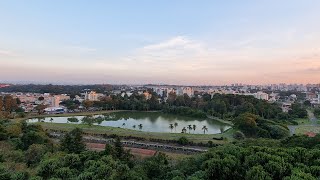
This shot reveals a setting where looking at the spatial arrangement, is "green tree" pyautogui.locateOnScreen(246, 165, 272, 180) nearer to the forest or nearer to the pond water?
the forest

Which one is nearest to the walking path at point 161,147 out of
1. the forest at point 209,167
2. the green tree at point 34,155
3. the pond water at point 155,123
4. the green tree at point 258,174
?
the green tree at point 34,155

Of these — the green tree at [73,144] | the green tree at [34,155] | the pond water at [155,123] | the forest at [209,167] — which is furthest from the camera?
the pond water at [155,123]

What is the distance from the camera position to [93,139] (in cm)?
1623

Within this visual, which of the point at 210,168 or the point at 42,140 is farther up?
the point at 210,168

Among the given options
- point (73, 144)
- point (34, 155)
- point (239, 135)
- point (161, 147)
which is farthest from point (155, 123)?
point (34, 155)

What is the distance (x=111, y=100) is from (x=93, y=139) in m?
20.3

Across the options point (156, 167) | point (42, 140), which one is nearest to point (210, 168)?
point (156, 167)

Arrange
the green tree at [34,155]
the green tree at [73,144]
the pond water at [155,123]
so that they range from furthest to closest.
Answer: the pond water at [155,123] → the green tree at [73,144] → the green tree at [34,155]

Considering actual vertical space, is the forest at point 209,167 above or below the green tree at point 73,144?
above

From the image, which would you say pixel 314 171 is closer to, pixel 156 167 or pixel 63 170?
pixel 156 167

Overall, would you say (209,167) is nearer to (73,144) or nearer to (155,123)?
(73,144)

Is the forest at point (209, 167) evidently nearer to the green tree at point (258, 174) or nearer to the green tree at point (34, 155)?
the green tree at point (258, 174)

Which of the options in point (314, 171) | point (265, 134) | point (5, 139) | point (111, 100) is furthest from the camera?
point (111, 100)

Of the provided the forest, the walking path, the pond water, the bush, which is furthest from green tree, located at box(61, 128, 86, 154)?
the pond water
